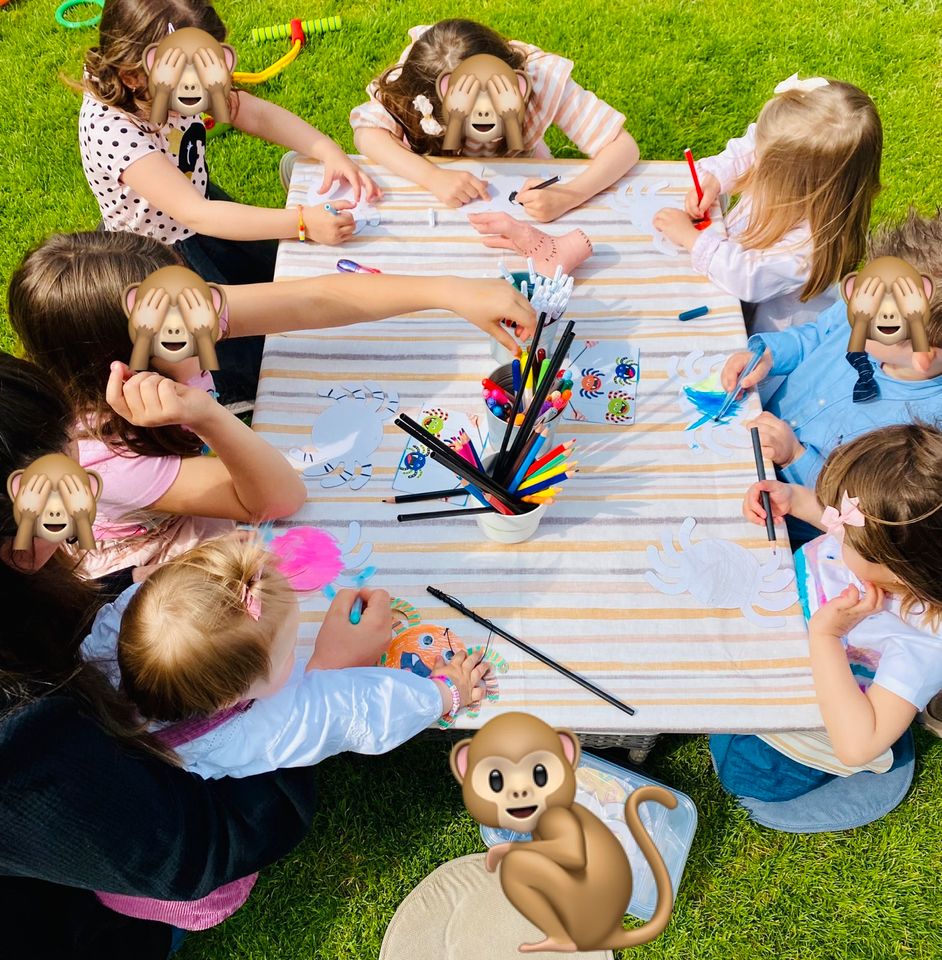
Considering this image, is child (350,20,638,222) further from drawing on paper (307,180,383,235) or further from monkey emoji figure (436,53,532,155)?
monkey emoji figure (436,53,532,155)

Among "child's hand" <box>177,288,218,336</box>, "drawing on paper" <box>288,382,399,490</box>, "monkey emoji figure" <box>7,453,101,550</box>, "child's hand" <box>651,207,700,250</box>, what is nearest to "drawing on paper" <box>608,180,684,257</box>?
"child's hand" <box>651,207,700,250</box>

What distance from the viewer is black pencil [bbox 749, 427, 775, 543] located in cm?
131

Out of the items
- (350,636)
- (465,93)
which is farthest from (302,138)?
(350,636)

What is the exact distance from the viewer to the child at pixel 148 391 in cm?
124

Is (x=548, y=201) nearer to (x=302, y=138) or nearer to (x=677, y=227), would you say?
(x=677, y=227)

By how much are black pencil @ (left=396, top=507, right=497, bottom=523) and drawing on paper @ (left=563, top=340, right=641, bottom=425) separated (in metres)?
0.29

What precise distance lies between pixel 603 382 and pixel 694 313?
9.9 inches

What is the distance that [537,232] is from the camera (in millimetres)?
1639

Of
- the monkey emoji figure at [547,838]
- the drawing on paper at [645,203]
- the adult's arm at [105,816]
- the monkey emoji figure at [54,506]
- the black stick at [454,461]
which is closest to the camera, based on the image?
→ the monkey emoji figure at [547,838]

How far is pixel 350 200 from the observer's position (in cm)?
175

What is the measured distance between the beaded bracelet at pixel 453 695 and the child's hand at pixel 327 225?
948 mm

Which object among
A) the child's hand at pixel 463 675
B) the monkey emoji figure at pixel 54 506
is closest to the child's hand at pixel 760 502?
the child's hand at pixel 463 675

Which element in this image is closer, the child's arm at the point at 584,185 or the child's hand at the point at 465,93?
the child's hand at the point at 465,93

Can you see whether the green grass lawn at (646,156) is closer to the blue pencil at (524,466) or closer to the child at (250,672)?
the child at (250,672)
